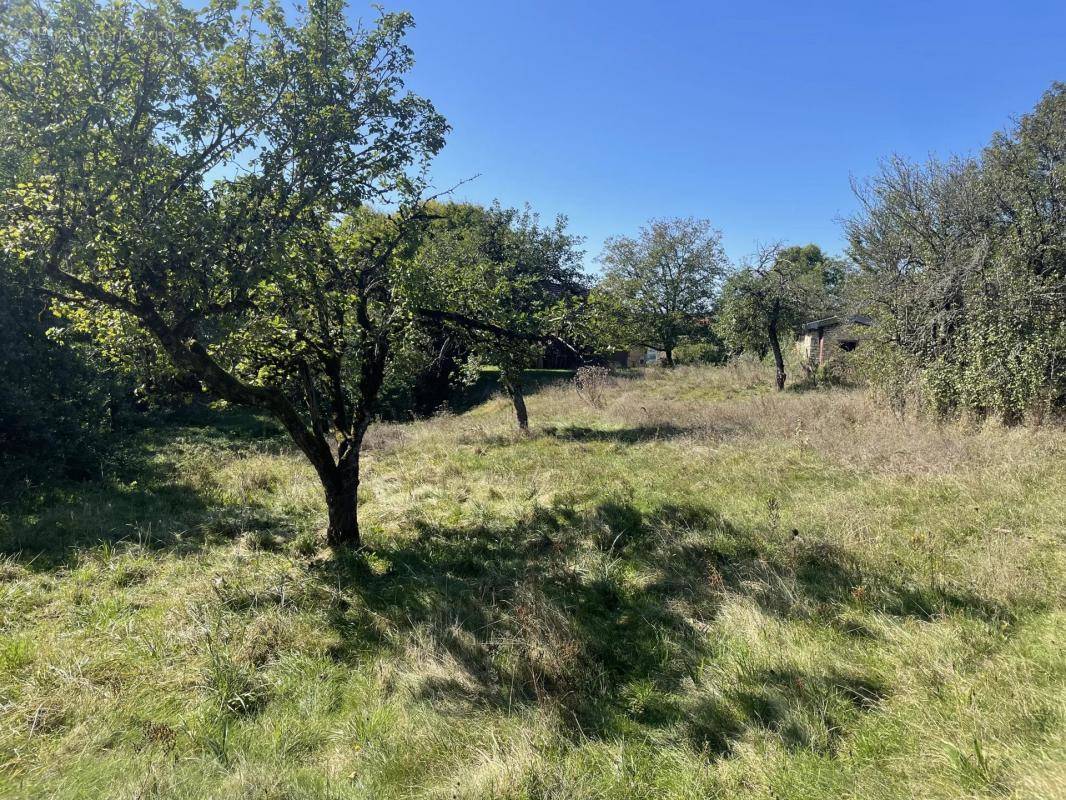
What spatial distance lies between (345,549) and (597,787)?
4984 millimetres

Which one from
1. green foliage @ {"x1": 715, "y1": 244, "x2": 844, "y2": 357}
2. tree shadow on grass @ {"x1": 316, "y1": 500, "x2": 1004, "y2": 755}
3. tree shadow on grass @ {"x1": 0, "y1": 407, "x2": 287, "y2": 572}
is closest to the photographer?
tree shadow on grass @ {"x1": 316, "y1": 500, "x2": 1004, "y2": 755}

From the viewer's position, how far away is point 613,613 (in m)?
5.09

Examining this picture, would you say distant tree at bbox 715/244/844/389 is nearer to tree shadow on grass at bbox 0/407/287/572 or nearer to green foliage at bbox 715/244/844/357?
green foliage at bbox 715/244/844/357

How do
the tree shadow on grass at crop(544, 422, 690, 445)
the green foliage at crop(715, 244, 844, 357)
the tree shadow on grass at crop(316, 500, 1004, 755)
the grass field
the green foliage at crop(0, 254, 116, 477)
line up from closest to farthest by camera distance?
the grass field → the tree shadow on grass at crop(316, 500, 1004, 755) → the green foliage at crop(0, 254, 116, 477) → the tree shadow on grass at crop(544, 422, 690, 445) → the green foliage at crop(715, 244, 844, 357)

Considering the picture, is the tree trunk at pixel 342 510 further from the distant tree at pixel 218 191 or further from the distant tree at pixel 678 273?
the distant tree at pixel 678 273

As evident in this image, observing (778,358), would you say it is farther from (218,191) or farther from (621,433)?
(218,191)

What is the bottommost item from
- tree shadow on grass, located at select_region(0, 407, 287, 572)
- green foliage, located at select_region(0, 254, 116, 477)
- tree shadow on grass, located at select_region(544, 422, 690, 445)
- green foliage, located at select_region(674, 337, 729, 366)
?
tree shadow on grass, located at select_region(0, 407, 287, 572)

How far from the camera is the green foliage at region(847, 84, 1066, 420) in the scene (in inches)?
429

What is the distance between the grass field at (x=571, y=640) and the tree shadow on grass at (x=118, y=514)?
0.08 m

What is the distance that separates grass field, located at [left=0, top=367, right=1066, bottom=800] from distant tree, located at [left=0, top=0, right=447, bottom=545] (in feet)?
7.51

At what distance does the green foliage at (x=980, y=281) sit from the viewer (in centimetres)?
1091

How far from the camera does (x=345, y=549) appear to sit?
22.5 ft

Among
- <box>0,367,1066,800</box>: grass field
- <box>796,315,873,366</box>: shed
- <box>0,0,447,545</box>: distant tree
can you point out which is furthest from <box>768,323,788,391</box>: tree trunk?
<box>0,0,447,545</box>: distant tree

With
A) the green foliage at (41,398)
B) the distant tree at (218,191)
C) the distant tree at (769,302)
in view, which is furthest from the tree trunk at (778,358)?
the green foliage at (41,398)
